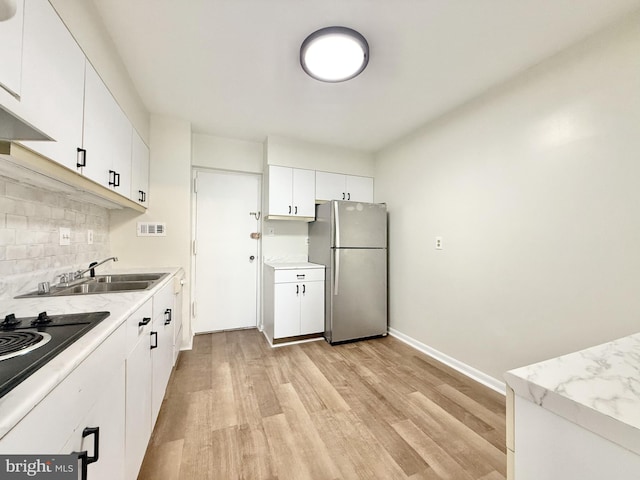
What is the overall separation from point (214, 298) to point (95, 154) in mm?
2173

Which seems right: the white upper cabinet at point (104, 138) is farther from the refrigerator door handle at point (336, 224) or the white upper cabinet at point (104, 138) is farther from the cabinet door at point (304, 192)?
the refrigerator door handle at point (336, 224)

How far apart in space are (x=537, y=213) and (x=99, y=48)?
114 inches

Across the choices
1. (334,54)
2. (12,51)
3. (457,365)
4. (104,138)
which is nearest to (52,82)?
(12,51)

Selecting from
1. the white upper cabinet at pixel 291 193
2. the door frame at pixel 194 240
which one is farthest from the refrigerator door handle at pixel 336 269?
the door frame at pixel 194 240

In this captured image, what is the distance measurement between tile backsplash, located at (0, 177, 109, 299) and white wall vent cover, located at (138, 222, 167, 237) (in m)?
0.55

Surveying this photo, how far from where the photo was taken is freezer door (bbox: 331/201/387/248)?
9.64ft

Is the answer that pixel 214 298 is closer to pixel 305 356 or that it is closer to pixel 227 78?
→ pixel 305 356

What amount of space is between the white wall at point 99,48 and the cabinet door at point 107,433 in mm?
1499

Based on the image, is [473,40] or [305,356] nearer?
[473,40]

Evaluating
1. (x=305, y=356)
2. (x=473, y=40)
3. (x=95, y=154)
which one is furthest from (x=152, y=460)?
(x=473, y=40)

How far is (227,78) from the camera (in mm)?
2002

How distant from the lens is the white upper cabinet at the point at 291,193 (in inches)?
120

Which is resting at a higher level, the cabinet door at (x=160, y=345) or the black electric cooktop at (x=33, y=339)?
the black electric cooktop at (x=33, y=339)

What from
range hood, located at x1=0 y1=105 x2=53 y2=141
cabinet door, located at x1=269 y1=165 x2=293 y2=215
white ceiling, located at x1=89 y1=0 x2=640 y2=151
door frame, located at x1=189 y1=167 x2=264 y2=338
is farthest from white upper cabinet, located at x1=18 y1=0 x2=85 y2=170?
cabinet door, located at x1=269 y1=165 x2=293 y2=215
